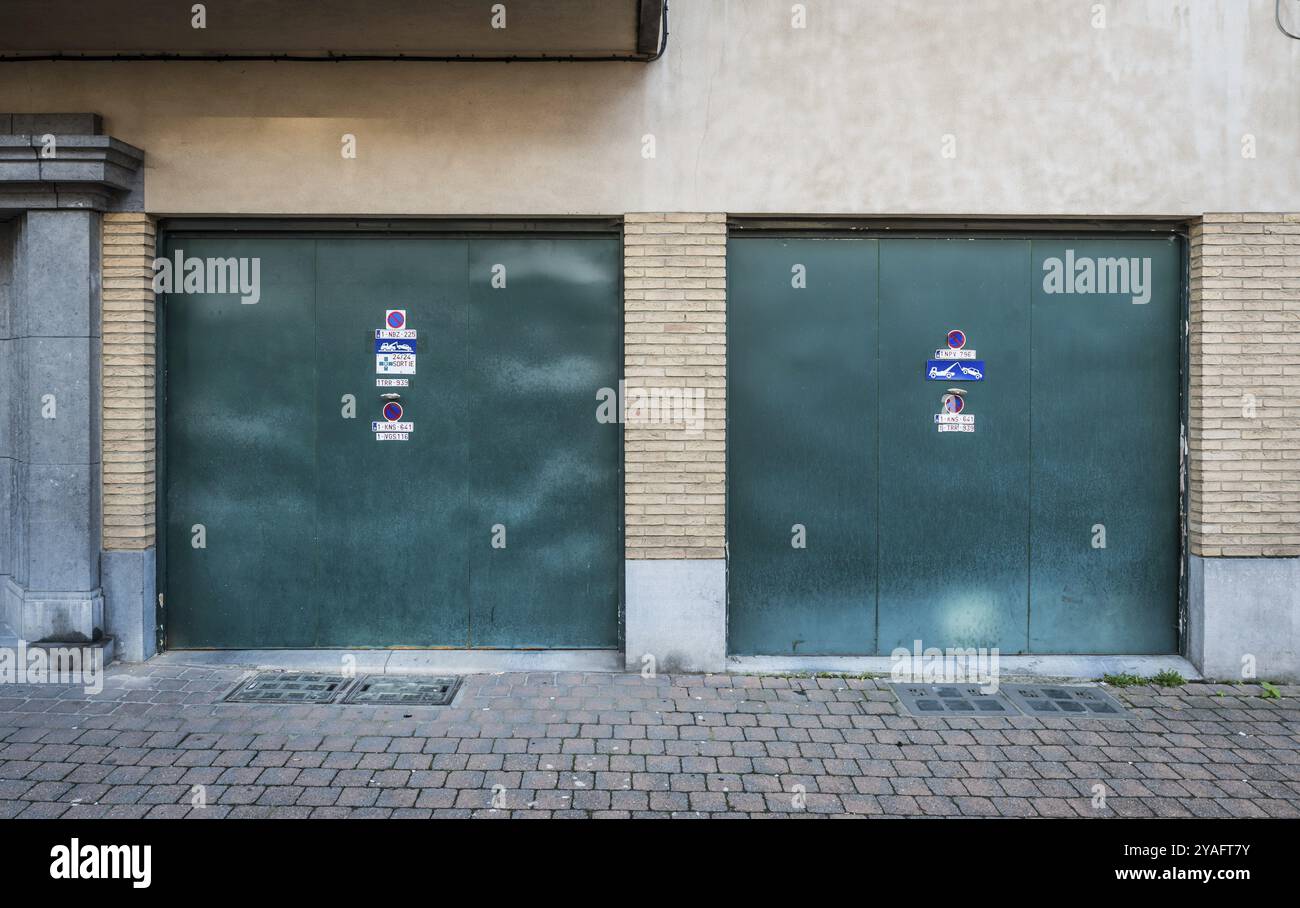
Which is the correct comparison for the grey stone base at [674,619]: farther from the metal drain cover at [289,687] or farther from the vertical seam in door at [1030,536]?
the vertical seam in door at [1030,536]

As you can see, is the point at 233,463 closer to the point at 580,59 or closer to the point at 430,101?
the point at 430,101

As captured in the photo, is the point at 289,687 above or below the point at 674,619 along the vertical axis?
below

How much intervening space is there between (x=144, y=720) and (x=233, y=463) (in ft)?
6.47

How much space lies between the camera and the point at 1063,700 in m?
5.82

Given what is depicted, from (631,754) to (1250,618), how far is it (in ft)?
15.2

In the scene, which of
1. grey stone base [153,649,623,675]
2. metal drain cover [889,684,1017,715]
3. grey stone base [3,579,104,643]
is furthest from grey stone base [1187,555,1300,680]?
grey stone base [3,579,104,643]

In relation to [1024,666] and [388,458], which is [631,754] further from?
[1024,666]

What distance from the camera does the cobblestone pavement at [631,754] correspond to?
4.34 meters

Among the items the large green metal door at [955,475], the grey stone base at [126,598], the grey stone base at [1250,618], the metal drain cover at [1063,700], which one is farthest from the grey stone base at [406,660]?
the grey stone base at [1250,618]

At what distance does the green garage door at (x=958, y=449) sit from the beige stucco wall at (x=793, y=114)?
0.61 metres

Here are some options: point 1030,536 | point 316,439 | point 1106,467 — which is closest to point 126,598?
point 316,439

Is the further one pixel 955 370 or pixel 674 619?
pixel 955 370

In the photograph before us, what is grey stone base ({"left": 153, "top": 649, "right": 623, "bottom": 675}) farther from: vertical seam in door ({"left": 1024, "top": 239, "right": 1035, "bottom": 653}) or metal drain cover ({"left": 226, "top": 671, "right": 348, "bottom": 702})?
vertical seam in door ({"left": 1024, "top": 239, "right": 1035, "bottom": 653})

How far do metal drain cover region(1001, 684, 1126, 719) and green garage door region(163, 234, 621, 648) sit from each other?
2.88 meters
